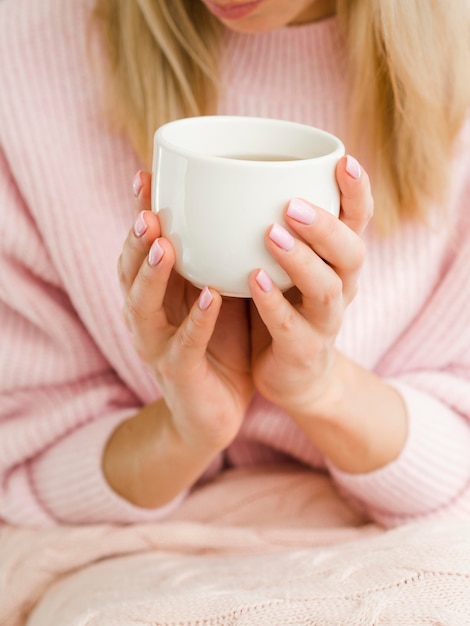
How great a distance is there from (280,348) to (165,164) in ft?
0.67

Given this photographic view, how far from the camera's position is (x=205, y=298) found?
644 mm

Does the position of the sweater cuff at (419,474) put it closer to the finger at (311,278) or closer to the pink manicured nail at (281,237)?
the finger at (311,278)

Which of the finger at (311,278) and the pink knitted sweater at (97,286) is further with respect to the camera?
the pink knitted sweater at (97,286)

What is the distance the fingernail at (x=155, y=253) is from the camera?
2.07ft

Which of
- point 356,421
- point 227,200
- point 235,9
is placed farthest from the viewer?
point 356,421

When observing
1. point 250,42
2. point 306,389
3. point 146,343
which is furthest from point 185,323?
point 250,42

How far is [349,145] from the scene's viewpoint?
3.20ft

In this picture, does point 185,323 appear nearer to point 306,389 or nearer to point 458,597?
point 306,389

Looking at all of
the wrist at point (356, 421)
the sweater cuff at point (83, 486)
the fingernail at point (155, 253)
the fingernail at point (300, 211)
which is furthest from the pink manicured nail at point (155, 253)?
the sweater cuff at point (83, 486)

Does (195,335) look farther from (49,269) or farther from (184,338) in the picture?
(49,269)

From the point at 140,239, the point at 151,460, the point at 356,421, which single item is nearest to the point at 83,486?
the point at 151,460

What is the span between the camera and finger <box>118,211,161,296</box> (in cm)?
64

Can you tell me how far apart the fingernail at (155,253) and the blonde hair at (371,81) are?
337 mm

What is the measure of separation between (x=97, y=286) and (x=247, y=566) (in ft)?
1.23
